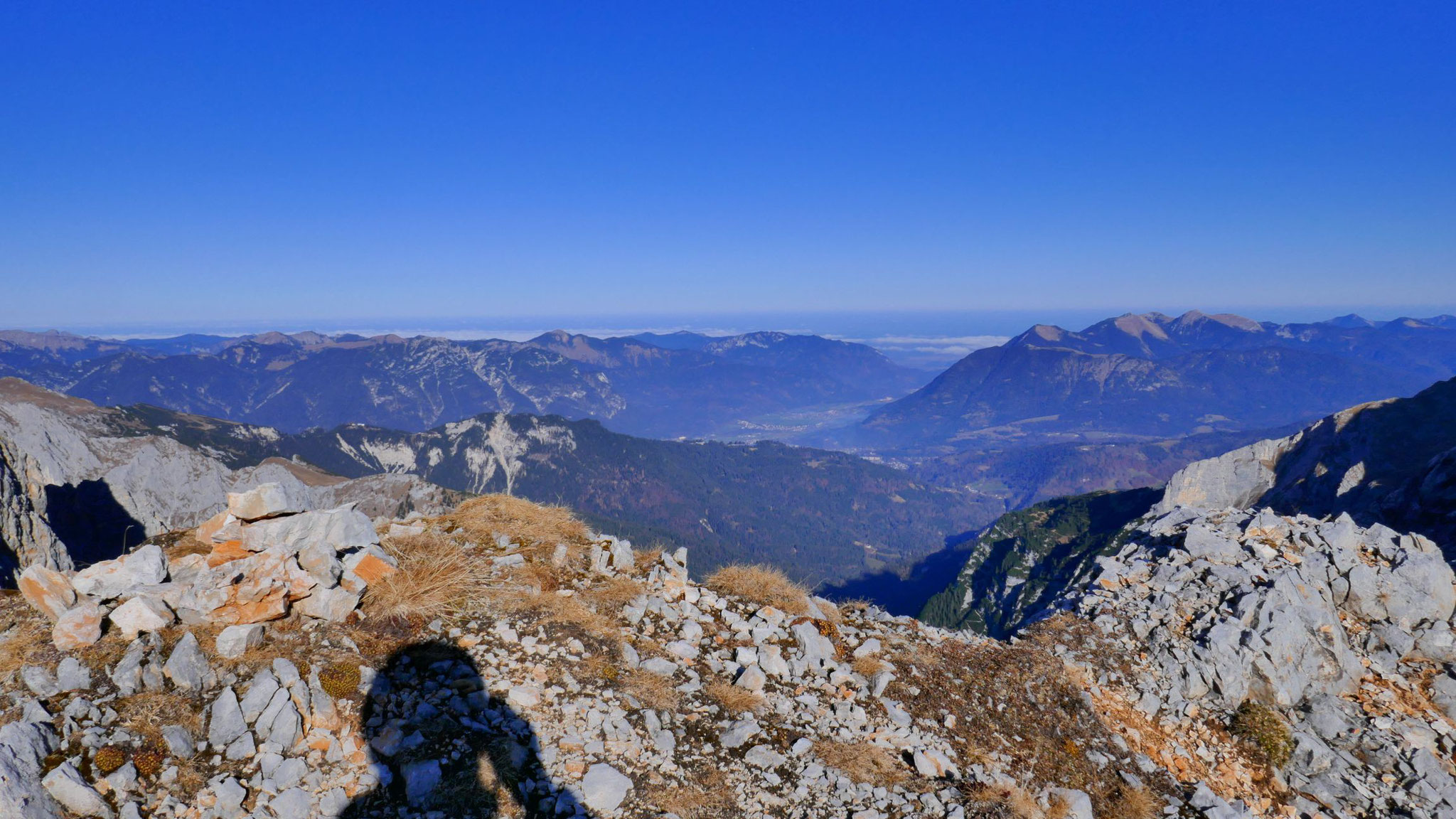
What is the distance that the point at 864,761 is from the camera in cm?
1063

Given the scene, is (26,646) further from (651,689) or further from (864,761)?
(864,761)

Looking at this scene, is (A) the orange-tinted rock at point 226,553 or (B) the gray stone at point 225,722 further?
(A) the orange-tinted rock at point 226,553

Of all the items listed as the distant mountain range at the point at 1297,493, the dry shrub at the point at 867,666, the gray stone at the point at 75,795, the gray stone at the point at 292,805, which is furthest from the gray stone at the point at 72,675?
the distant mountain range at the point at 1297,493

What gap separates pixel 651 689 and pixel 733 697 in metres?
1.56

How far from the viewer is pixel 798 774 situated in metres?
10.1

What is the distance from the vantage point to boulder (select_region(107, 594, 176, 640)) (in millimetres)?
9500

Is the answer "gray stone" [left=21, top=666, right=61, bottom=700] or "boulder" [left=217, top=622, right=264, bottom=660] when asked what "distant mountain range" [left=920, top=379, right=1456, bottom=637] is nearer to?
"boulder" [left=217, top=622, right=264, bottom=660]

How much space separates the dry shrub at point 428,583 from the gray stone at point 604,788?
15.1ft

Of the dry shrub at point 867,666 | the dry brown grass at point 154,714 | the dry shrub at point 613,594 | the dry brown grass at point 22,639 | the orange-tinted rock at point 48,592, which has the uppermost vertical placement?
the orange-tinted rock at point 48,592

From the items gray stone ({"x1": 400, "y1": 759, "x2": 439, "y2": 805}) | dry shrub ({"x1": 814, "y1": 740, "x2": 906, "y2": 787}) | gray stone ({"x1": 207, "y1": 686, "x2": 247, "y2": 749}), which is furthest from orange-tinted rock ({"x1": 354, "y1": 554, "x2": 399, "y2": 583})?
dry shrub ({"x1": 814, "y1": 740, "x2": 906, "y2": 787})

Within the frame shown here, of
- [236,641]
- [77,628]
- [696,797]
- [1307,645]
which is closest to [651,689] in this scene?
[696,797]

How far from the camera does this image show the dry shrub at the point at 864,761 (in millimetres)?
10297

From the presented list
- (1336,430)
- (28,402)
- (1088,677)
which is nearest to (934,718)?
(1088,677)

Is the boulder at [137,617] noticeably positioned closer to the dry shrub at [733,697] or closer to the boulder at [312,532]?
the boulder at [312,532]
